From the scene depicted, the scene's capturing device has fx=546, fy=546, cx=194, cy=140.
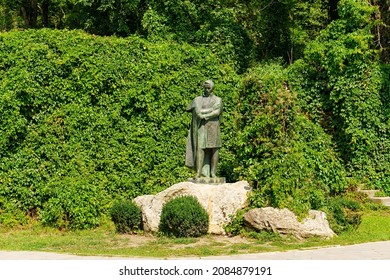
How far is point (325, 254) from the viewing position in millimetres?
10062

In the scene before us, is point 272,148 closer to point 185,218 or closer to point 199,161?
point 199,161

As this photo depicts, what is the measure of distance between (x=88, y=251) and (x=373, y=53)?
12.9 meters

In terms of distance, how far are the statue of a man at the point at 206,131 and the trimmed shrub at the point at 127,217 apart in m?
1.76

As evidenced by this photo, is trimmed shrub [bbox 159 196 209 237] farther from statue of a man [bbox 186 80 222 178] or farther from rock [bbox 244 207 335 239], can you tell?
statue of a man [bbox 186 80 222 178]

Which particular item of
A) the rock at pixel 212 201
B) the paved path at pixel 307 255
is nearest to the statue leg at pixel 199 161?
the rock at pixel 212 201

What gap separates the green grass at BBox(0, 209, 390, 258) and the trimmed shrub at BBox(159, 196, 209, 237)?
274mm

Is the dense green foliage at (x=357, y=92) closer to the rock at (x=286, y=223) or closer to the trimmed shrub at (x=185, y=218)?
the rock at (x=286, y=223)

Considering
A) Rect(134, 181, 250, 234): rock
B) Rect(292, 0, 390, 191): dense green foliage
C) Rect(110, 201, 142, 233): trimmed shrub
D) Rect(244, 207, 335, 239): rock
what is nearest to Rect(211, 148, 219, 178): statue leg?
Rect(134, 181, 250, 234): rock

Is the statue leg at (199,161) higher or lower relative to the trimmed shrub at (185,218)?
higher

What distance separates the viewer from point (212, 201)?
505 inches

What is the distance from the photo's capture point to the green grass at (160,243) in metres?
10.8

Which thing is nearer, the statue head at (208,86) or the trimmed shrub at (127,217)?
the trimmed shrub at (127,217)

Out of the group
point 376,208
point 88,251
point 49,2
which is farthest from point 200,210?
point 49,2

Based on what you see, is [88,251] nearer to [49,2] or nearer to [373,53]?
[373,53]
